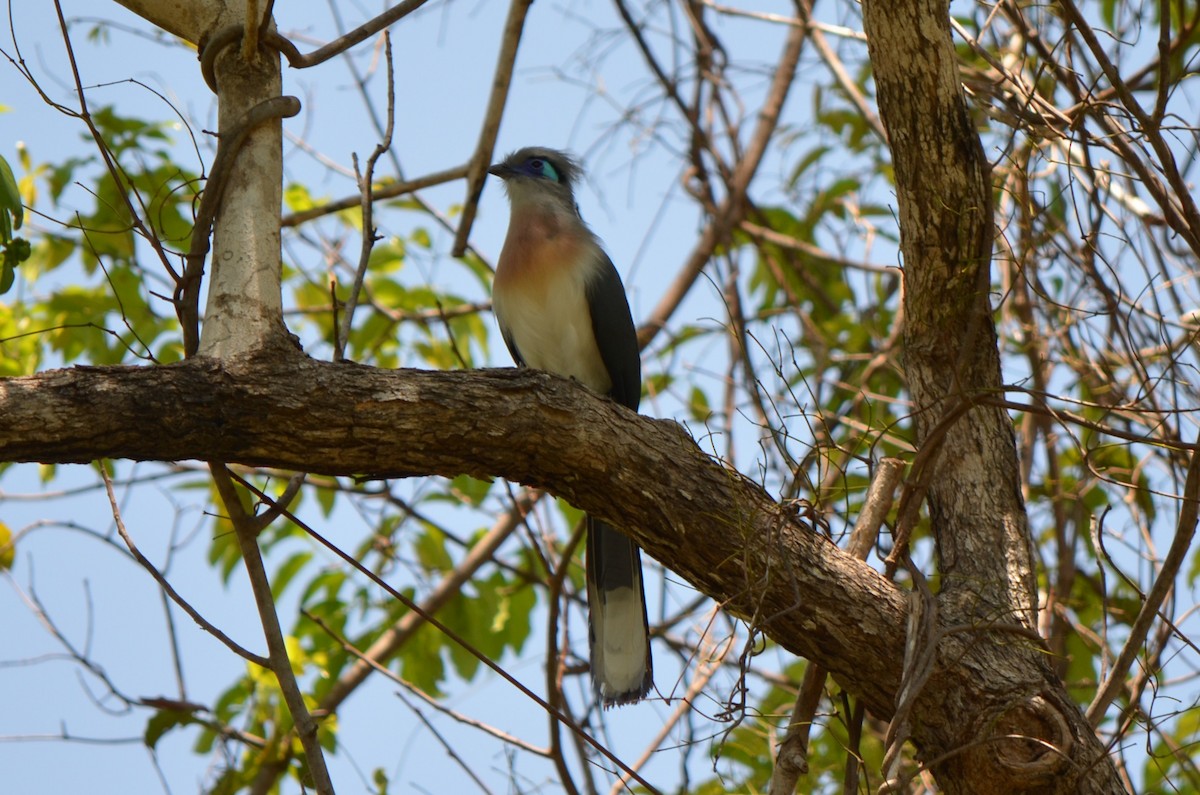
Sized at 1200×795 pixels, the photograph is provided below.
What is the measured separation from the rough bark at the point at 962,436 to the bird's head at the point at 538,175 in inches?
81.3

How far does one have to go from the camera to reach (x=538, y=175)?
506cm

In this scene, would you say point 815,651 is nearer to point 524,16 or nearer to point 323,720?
point 323,720

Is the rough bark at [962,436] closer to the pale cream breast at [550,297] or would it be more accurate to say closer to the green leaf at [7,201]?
the pale cream breast at [550,297]

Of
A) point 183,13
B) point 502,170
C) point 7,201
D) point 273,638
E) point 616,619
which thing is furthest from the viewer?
point 502,170

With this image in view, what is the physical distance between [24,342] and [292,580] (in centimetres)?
154

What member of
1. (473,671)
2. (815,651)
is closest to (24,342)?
(473,671)

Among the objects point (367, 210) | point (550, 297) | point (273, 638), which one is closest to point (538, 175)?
point (550, 297)

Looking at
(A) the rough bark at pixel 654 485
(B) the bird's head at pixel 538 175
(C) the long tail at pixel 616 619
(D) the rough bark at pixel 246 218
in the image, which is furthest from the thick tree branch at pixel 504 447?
(B) the bird's head at pixel 538 175

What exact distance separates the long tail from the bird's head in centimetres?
163

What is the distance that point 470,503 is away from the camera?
5520 mm

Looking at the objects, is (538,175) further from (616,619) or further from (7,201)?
(7,201)

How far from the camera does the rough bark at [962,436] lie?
2.84m

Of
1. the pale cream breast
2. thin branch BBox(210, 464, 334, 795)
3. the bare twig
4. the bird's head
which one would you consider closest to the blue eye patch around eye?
the bird's head

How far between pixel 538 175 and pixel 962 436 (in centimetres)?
247
